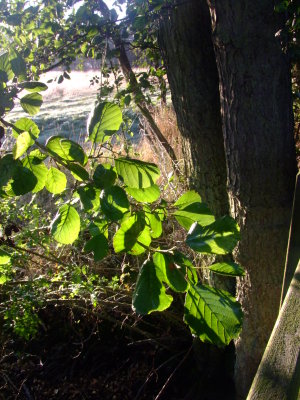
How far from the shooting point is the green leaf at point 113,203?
0.51 metres

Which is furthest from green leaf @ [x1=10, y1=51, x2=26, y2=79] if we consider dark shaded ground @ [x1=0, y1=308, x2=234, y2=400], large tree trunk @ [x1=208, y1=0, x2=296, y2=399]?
dark shaded ground @ [x1=0, y1=308, x2=234, y2=400]

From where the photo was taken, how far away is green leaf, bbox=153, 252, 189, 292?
511 millimetres

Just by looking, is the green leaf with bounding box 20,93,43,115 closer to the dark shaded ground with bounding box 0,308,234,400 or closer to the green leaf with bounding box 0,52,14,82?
the green leaf with bounding box 0,52,14,82

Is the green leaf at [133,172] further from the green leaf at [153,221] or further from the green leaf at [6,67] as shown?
the green leaf at [6,67]

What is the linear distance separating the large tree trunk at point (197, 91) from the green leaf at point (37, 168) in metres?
1.02

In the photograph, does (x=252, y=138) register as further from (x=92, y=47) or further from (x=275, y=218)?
(x=92, y=47)

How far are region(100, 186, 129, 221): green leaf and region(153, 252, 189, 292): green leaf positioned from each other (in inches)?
3.5

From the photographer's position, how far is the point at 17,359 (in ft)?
7.84

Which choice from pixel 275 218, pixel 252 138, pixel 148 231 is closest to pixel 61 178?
pixel 148 231

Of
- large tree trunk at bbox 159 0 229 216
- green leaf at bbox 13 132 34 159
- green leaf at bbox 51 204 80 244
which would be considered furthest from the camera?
large tree trunk at bbox 159 0 229 216

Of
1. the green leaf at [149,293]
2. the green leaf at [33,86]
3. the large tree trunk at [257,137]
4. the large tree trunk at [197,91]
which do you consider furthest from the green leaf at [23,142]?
the large tree trunk at [197,91]

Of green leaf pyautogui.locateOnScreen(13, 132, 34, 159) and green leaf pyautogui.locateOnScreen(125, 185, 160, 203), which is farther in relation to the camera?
green leaf pyautogui.locateOnScreen(125, 185, 160, 203)

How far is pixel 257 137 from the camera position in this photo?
4.02ft

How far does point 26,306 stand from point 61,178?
1419 mm
